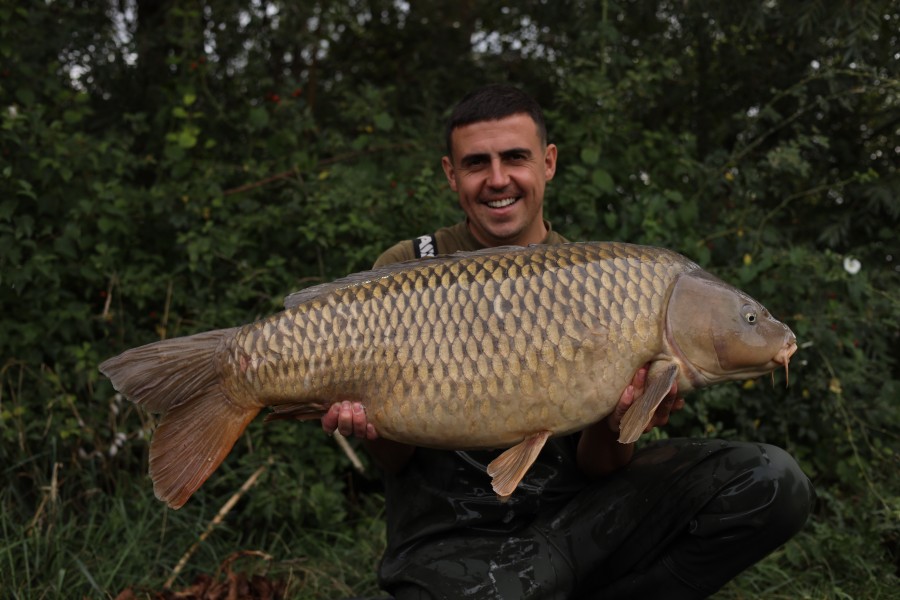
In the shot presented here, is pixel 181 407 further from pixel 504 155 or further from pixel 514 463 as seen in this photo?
pixel 504 155

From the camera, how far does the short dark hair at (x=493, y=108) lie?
2197 mm

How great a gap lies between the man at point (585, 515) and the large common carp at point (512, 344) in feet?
0.41

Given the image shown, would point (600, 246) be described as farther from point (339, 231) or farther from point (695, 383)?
point (339, 231)

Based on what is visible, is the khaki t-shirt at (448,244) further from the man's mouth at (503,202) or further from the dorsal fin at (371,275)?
the dorsal fin at (371,275)

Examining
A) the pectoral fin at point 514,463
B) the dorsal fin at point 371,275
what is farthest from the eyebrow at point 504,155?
the pectoral fin at point 514,463

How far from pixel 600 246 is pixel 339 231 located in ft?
5.25

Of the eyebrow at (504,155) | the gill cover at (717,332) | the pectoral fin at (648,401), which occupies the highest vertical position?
the eyebrow at (504,155)

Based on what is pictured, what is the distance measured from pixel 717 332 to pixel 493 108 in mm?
798

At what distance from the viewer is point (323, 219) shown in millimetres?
3186

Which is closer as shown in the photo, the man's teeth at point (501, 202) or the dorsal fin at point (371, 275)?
the dorsal fin at point (371, 275)

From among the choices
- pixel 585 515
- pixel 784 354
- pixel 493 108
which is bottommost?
pixel 585 515

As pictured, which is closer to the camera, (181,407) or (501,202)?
(181,407)

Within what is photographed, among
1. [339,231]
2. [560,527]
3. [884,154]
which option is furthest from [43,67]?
[884,154]

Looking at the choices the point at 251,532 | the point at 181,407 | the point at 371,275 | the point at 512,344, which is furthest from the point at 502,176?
the point at 251,532
